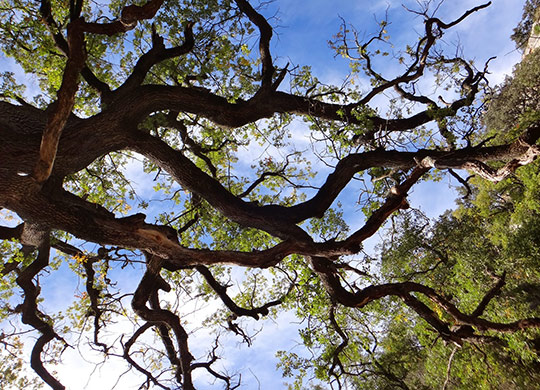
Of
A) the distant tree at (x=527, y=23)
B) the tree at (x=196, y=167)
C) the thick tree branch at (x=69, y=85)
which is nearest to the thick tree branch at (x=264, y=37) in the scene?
the tree at (x=196, y=167)

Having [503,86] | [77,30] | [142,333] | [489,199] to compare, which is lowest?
[142,333]

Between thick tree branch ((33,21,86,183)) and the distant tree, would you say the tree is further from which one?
the distant tree

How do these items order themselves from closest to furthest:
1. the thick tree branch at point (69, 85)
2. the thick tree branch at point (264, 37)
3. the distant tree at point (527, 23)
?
1. the thick tree branch at point (69, 85)
2. the thick tree branch at point (264, 37)
3. the distant tree at point (527, 23)

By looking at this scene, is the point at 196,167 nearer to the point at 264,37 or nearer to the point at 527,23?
the point at 264,37

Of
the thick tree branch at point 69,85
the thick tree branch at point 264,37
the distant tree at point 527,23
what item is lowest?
the thick tree branch at point 69,85

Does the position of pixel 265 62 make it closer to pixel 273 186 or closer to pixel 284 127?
pixel 284 127

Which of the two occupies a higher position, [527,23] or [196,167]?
[527,23]

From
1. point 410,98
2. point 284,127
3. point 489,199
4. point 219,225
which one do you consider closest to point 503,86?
point 489,199

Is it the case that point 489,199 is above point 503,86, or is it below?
below

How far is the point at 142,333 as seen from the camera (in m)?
7.04

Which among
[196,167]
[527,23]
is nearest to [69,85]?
[196,167]

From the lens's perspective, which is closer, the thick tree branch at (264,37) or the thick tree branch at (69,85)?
the thick tree branch at (69,85)

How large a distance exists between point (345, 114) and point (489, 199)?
1982 cm

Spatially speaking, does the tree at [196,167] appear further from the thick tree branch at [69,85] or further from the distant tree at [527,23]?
the distant tree at [527,23]
